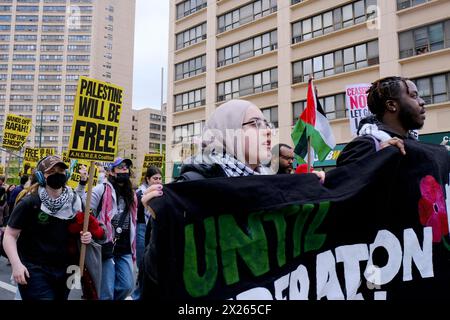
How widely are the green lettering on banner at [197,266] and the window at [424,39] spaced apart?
800 inches

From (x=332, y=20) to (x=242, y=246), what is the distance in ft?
77.6

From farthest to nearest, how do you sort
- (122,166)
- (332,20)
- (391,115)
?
1. (332,20)
2. (122,166)
3. (391,115)

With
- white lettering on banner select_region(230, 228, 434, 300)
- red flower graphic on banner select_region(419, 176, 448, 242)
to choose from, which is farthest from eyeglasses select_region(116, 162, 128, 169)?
red flower graphic on banner select_region(419, 176, 448, 242)

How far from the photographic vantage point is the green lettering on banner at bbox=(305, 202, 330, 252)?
7.01 feet

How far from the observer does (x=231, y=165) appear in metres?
2.18

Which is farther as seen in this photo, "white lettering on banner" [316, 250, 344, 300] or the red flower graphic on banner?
the red flower graphic on banner

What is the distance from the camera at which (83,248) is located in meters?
3.73

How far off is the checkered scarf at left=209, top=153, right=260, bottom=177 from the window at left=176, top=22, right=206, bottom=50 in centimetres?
3105

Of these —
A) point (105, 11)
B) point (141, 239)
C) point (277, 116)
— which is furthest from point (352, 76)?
point (105, 11)

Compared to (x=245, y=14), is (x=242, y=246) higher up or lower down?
lower down

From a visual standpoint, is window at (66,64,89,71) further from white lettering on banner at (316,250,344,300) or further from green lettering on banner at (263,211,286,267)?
white lettering on banner at (316,250,344,300)

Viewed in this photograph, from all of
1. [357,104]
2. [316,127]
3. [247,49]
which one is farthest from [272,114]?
[316,127]

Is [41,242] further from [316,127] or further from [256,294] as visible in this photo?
[316,127]
